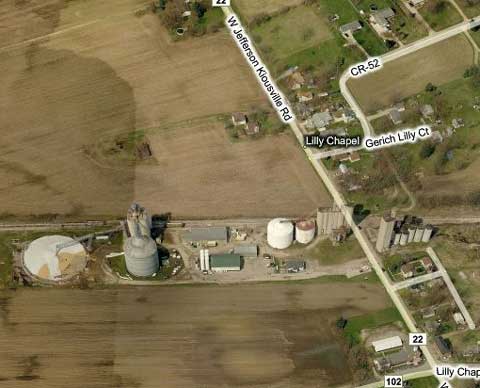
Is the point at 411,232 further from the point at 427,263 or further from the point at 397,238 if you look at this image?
the point at 427,263

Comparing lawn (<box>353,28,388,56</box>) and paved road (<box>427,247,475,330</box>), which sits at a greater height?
lawn (<box>353,28,388,56</box>)

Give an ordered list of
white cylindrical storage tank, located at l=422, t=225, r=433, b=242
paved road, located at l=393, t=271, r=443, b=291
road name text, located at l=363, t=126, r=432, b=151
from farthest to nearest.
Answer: road name text, located at l=363, t=126, r=432, b=151, white cylindrical storage tank, located at l=422, t=225, r=433, b=242, paved road, located at l=393, t=271, r=443, b=291

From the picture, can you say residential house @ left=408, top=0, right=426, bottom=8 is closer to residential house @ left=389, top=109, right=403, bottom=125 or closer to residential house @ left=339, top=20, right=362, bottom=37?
residential house @ left=339, top=20, right=362, bottom=37

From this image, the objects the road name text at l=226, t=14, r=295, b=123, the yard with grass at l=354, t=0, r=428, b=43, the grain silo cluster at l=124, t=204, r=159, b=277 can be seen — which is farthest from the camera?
the yard with grass at l=354, t=0, r=428, b=43

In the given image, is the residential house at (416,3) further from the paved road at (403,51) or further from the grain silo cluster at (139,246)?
the grain silo cluster at (139,246)

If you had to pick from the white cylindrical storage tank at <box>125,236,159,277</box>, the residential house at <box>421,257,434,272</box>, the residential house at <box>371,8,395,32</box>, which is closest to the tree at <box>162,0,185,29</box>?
the residential house at <box>371,8,395,32</box>

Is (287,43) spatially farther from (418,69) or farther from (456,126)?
(456,126)
